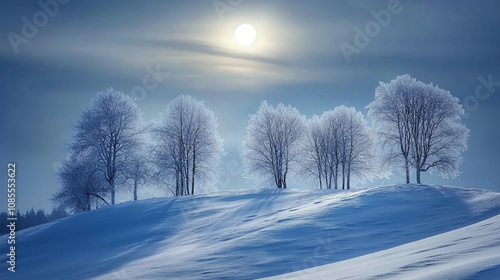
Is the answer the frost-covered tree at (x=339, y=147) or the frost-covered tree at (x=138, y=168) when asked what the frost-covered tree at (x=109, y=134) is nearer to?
the frost-covered tree at (x=138, y=168)

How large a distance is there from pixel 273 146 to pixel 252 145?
2.64 m

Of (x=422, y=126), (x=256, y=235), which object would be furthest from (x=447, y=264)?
(x=422, y=126)

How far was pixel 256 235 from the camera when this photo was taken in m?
14.4

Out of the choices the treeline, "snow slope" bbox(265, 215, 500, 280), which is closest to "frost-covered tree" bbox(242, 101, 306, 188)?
the treeline

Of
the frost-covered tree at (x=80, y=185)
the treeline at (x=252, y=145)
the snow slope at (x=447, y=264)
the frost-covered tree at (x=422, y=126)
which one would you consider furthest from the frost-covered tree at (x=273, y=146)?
the snow slope at (x=447, y=264)

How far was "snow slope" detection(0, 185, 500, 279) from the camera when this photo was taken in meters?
10.9

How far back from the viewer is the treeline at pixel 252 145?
36.0 m

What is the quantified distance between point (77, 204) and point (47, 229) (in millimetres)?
17490

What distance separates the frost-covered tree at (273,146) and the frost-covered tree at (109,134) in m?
13.6

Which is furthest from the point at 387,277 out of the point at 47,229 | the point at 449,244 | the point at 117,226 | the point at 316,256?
the point at 47,229

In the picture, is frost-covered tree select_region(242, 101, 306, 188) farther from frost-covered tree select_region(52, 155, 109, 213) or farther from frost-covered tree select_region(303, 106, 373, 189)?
frost-covered tree select_region(52, 155, 109, 213)

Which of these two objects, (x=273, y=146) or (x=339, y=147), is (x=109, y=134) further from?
(x=339, y=147)

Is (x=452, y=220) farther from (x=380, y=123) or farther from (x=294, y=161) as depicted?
(x=294, y=161)

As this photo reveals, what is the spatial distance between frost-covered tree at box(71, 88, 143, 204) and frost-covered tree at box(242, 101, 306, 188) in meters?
13.6
